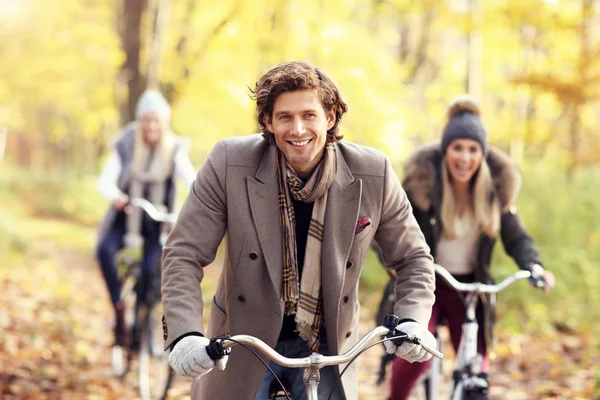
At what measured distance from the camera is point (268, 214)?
9.22 feet

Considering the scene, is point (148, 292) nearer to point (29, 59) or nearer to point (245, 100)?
point (245, 100)

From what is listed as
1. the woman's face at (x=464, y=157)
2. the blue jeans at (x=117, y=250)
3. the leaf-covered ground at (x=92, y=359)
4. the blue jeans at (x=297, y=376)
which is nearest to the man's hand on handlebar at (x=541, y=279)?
the woman's face at (x=464, y=157)

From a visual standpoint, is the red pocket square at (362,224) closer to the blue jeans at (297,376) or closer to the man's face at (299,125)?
the man's face at (299,125)

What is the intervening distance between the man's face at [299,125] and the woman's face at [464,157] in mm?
1730

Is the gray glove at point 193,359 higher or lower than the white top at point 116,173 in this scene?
lower

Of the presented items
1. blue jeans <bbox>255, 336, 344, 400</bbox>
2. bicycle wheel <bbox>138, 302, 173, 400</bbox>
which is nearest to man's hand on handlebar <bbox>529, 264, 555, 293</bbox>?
blue jeans <bbox>255, 336, 344, 400</bbox>

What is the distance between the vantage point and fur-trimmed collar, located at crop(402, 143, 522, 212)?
439 cm

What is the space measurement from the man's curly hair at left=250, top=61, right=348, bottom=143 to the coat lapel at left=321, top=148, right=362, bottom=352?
25 centimetres

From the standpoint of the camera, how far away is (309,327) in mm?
2893

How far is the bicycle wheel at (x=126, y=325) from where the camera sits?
272 inches

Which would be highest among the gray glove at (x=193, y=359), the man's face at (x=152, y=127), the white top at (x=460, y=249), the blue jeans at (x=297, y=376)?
the man's face at (x=152, y=127)

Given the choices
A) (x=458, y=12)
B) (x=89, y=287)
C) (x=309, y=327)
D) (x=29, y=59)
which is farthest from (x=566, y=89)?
(x=29, y=59)

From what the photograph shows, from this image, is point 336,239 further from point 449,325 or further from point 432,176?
point 449,325

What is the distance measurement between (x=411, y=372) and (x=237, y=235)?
204 cm
